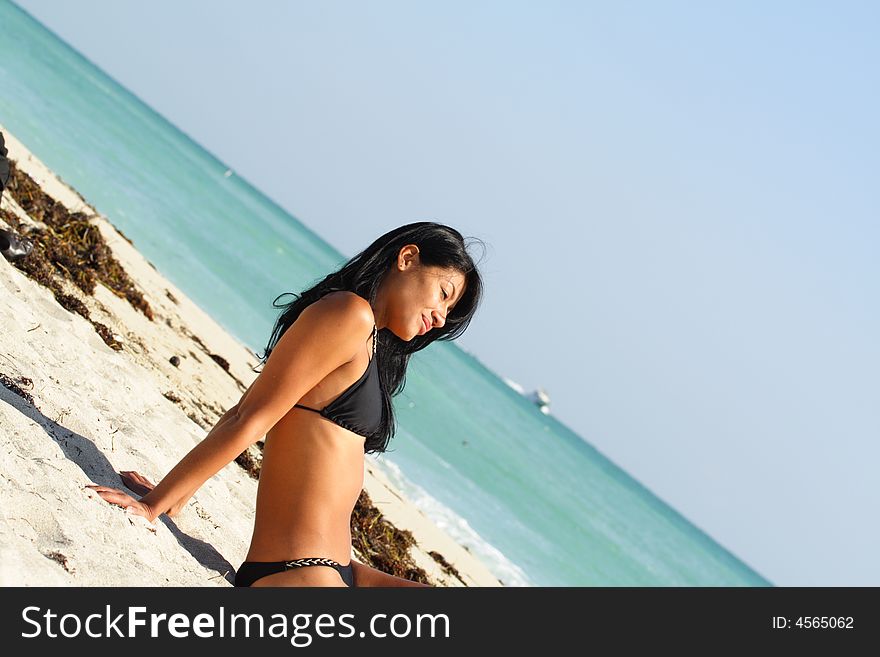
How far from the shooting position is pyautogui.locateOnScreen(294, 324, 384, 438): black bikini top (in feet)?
14.3

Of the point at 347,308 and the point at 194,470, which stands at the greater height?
the point at 347,308

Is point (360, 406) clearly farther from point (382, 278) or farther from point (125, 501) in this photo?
point (125, 501)

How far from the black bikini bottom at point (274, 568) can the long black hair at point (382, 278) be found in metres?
0.58

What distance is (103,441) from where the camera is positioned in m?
5.35

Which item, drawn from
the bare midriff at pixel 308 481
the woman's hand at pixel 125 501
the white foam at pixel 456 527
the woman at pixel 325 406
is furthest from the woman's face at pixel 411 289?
the white foam at pixel 456 527

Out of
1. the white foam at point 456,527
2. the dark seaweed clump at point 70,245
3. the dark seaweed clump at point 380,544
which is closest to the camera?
the dark seaweed clump at point 380,544

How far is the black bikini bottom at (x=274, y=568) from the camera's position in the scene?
4.28m

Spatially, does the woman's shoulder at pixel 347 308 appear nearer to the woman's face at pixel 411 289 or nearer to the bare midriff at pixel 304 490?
the woman's face at pixel 411 289

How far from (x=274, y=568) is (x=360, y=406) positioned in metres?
0.78

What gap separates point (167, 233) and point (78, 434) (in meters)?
25.7

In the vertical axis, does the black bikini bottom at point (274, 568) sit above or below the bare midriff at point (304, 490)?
below

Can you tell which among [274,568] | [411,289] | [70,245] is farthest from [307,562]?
[70,245]
